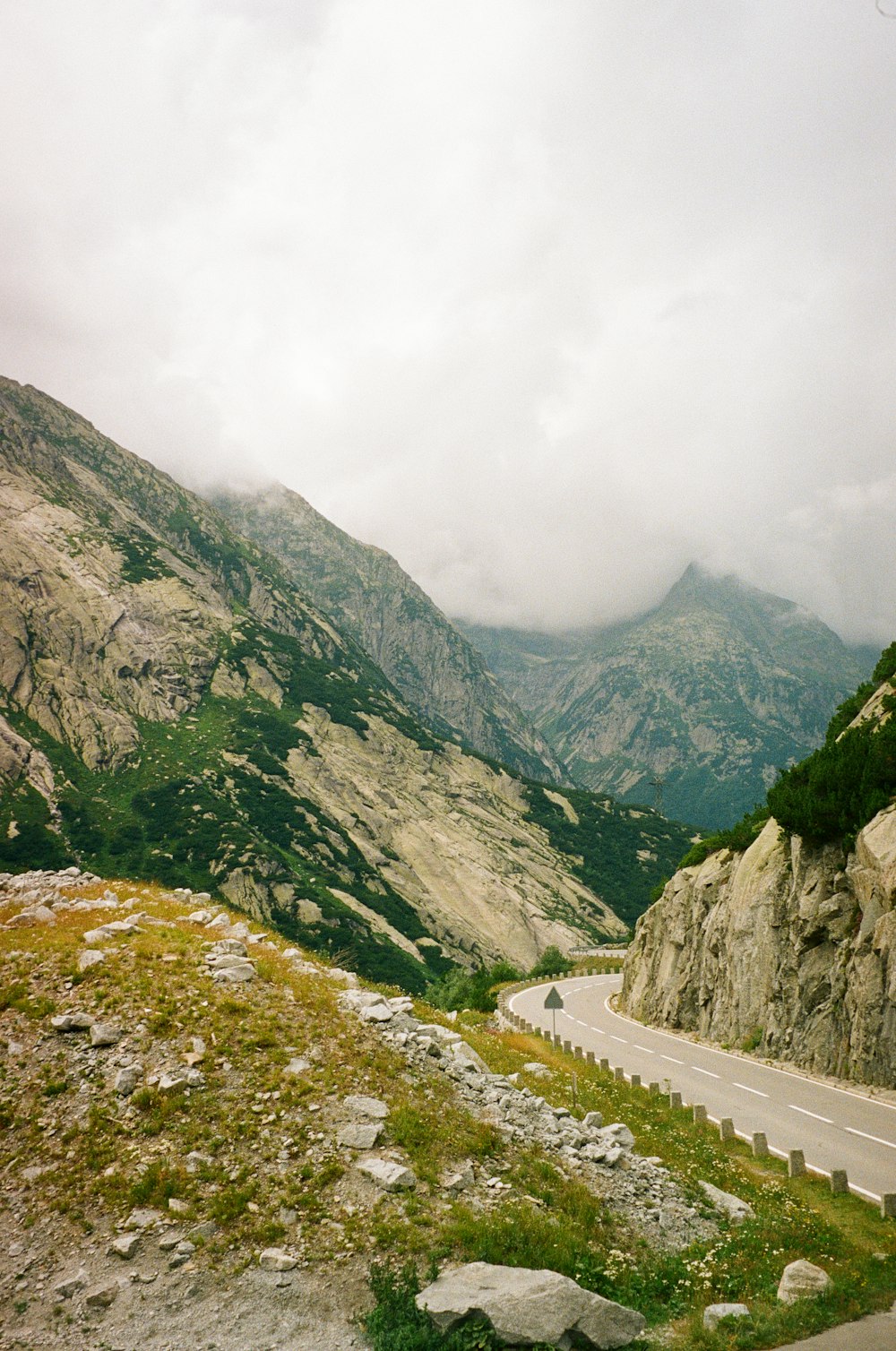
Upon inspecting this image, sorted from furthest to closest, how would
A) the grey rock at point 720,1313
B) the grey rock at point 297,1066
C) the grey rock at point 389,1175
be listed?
the grey rock at point 297,1066 → the grey rock at point 389,1175 → the grey rock at point 720,1313

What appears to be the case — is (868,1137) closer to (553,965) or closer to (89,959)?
(89,959)

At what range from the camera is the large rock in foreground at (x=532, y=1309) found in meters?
8.80

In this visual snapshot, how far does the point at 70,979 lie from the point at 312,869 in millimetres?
123759

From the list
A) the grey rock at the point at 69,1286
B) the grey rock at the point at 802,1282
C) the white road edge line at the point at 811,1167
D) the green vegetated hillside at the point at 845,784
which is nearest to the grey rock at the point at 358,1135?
the grey rock at the point at 69,1286

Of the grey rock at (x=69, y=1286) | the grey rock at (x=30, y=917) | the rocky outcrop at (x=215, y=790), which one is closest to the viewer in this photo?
the grey rock at (x=69, y=1286)

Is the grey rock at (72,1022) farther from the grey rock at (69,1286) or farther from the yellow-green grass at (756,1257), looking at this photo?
the yellow-green grass at (756,1257)

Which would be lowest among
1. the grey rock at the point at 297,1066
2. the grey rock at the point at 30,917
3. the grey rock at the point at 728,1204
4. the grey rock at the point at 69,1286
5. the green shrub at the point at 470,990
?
the green shrub at the point at 470,990

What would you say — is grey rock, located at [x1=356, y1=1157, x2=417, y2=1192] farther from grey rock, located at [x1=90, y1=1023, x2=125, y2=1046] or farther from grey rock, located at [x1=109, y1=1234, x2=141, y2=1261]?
grey rock, located at [x1=90, y1=1023, x2=125, y2=1046]

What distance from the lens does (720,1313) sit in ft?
31.9

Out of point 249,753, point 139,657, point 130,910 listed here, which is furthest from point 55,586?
point 130,910

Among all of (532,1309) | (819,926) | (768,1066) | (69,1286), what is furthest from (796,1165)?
(768,1066)

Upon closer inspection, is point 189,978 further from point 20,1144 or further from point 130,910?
point 130,910

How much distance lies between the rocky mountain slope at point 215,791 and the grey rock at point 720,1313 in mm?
99046

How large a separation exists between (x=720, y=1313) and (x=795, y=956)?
903 inches
